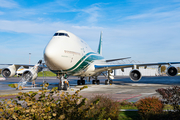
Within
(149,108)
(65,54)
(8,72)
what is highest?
(65,54)

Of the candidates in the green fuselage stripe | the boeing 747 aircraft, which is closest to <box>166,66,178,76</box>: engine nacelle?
the boeing 747 aircraft

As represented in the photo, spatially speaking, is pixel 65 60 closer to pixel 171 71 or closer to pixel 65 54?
pixel 65 54

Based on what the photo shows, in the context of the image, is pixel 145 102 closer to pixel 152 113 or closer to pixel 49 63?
pixel 152 113

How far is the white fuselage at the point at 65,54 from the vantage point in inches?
623

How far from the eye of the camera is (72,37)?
19328mm

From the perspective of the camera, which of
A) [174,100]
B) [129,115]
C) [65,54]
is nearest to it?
[174,100]

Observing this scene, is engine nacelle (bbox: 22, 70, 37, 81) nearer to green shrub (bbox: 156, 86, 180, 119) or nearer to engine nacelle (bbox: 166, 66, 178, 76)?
engine nacelle (bbox: 166, 66, 178, 76)

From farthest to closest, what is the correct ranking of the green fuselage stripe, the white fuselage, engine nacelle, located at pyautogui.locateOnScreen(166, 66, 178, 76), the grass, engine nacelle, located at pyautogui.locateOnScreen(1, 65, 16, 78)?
engine nacelle, located at pyautogui.locateOnScreen(166, 66, 178, 76) < engine nacelle, located at pyautogui.locateOnScreen(1, 65, 16, 78) < the green fuselage stripe < the white fuselage < the grass

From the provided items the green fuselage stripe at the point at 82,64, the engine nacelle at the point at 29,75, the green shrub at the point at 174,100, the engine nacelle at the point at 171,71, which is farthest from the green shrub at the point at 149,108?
the engine nacelle at the point at 171,71

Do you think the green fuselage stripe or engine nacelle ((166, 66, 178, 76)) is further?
engine nacelle ((166, 66, 178, 76))

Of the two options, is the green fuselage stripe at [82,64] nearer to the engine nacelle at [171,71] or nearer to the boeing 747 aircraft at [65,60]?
the boeing 747 aircraft at [65,60]

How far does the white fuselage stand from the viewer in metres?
15.8

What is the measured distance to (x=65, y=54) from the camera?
1672 centimetres

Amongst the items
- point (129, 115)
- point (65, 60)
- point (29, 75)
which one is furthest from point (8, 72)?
point (129, 115)
